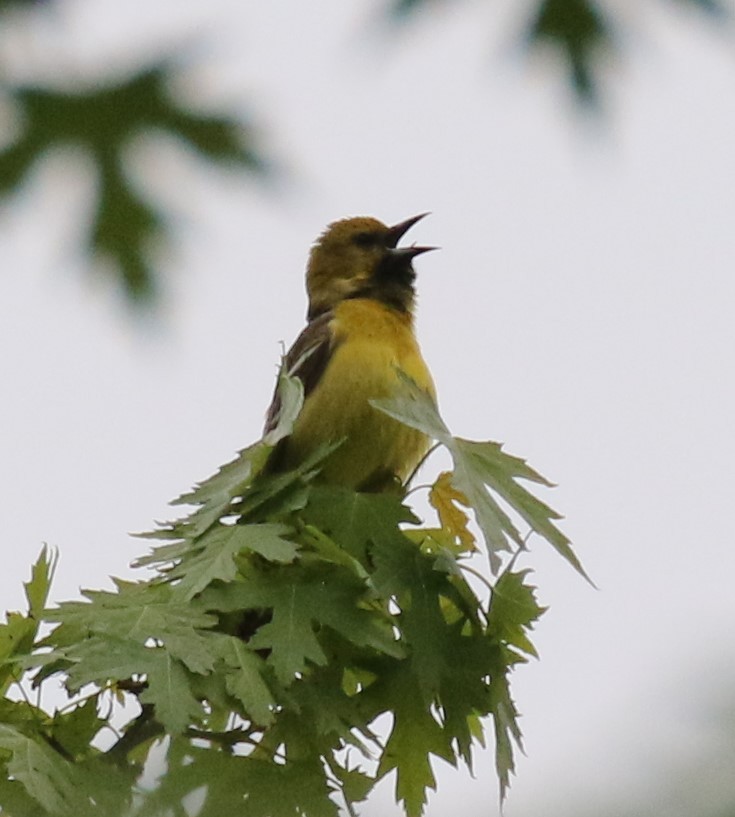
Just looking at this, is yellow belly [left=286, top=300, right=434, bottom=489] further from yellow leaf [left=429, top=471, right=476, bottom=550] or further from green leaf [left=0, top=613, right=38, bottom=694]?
green leaf [left=0, top=613, right=38, bottom=694]

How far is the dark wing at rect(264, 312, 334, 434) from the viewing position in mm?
4930

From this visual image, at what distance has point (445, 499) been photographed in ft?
12.3

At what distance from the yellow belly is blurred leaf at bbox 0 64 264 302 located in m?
2.82

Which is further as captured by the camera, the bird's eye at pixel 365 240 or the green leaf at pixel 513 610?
the bird's eye at pixel 365 240

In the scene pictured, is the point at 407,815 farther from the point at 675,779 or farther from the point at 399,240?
the point at 399,240

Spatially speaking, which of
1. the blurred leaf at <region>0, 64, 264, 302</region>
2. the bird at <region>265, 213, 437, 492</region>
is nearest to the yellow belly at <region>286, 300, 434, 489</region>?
the bird at <region>265, 213, 437, 492</region>

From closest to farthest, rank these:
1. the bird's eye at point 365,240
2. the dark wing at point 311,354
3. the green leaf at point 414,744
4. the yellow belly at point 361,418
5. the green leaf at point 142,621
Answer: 1. the green leaf at point 142,621
2. the green leaf at point 414,744
3. the yellow belly at point 361,418
4. the dark wing at point 311,354
5. the bird's eye at point 365,240

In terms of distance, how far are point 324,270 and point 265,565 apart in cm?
311

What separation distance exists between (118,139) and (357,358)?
370cm

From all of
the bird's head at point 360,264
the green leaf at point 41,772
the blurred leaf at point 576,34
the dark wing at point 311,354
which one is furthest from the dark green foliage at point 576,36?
the bird's head at point 360,264

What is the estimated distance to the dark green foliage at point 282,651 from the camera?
2.90 m

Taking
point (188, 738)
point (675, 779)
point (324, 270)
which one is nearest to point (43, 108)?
point (675, 779)

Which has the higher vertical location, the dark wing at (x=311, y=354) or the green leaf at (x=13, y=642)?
the dark wing at (x=311, y=354)

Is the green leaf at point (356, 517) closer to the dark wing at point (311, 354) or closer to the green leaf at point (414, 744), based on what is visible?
the green leaf at point (414, 744)
